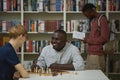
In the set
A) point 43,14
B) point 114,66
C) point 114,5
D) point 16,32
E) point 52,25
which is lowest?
point 114,66

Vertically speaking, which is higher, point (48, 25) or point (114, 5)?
point (114, 5)

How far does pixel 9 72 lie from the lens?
9.46 ft

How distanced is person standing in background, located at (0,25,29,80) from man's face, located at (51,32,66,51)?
84 cm

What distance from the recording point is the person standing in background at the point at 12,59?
2.80 metres

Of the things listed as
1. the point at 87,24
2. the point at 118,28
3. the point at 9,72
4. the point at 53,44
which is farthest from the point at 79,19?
the point at 9,72

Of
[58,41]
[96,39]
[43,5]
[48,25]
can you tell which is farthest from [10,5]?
[58,41]

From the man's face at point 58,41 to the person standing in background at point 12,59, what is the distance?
843mm

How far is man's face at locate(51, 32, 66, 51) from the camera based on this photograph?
12.1ft

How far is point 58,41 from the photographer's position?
3713 mm

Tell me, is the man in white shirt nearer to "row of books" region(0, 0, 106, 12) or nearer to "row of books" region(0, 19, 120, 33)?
"row of books" region(0, 19, 120, 33)

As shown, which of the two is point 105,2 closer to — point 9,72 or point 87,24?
point 87,24

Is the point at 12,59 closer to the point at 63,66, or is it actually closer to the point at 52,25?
the point at 63,66

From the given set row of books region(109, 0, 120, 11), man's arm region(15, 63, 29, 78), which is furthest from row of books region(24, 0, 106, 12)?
man's arm region(15, 63, 29, 78)

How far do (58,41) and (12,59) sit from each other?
40.8 inches
